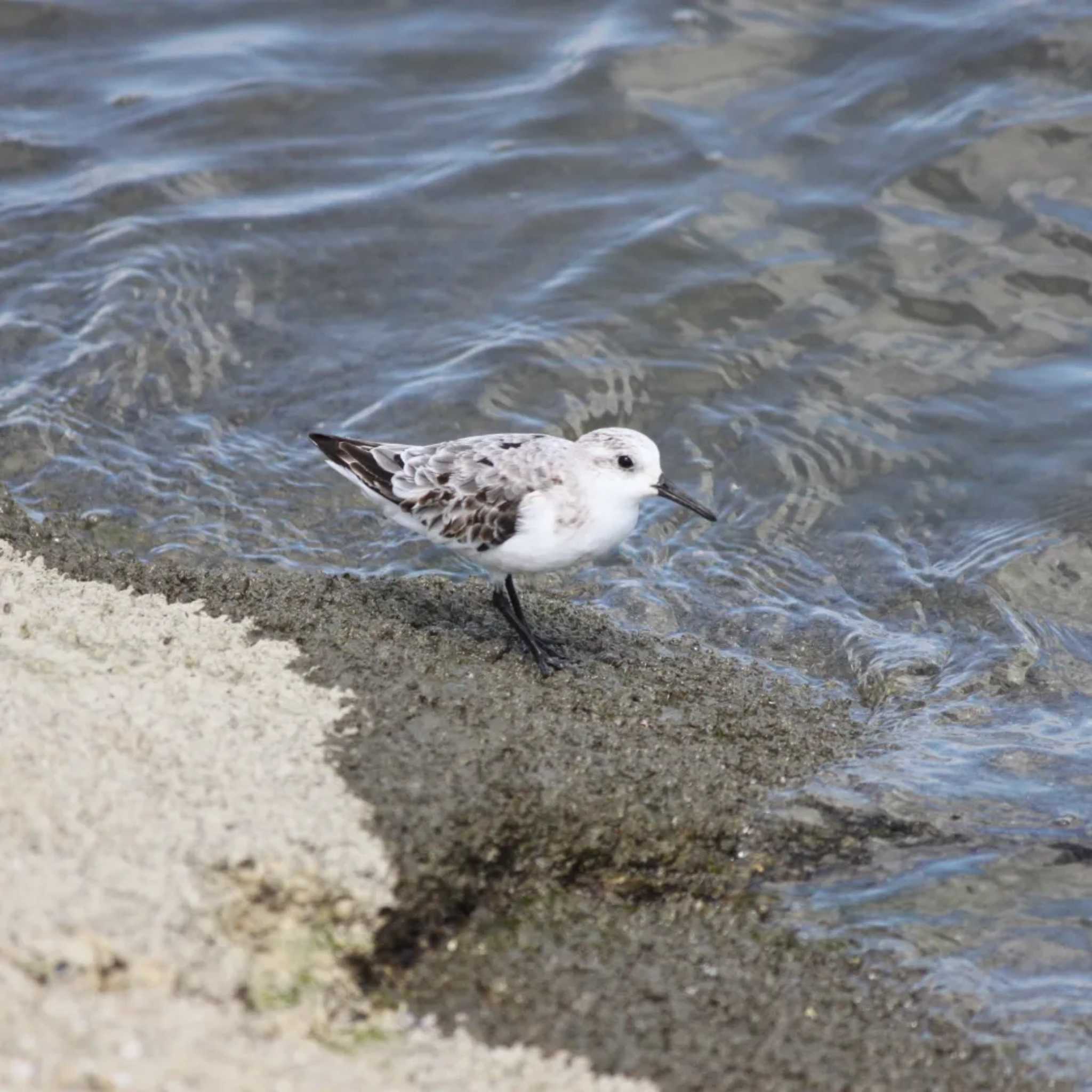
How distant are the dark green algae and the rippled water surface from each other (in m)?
0.29

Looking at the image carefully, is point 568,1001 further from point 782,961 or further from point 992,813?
point 992,813

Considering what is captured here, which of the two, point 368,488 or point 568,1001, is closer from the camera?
point 568,1001

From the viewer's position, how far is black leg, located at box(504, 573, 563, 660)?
21.3 ft

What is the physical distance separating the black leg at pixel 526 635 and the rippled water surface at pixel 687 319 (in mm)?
1023

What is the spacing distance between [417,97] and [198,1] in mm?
2900

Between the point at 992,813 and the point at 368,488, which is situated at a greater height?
the point at 368,488

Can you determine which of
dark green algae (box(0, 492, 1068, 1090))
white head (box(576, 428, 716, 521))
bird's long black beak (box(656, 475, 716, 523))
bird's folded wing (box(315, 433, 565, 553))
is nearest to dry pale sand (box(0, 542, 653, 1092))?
dark green algae (box(0, 492, 1068, 1090))

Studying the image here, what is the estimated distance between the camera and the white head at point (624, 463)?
20.6 feet

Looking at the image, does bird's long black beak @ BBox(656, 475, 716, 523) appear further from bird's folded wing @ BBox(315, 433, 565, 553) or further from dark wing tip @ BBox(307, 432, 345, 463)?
dark wing tip @ BBox(307, 432, 345, 463)

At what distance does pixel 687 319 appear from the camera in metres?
10.1

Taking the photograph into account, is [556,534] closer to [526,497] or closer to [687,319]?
[526,497]

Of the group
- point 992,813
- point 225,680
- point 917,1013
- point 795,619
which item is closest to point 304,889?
point 225,680

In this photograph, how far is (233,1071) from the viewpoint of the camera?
11.8ft

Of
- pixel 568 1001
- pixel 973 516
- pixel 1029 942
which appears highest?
pixel 568 1001
